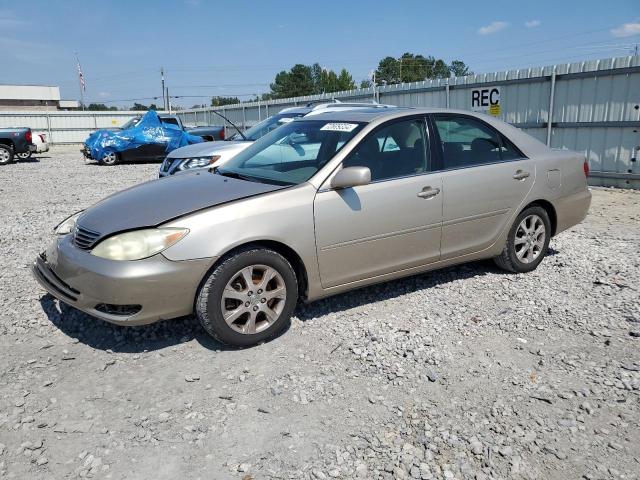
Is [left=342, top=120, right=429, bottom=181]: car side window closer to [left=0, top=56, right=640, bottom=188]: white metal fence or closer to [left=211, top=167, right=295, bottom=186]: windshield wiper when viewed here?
[left=211, top=167, right=295, bottom=186]: windshield wiper

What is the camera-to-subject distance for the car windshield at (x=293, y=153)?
4105 millimetres

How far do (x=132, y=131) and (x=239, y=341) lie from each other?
51.6 ft

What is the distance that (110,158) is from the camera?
17.4m

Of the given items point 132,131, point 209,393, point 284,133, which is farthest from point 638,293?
point 132,131

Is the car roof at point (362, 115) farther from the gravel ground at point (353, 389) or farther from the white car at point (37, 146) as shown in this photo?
the white car at point (37, 146)

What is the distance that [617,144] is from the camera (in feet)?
32.3

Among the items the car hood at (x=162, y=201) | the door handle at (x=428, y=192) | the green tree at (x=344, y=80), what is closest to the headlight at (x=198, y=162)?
the car hood at (x=162, y=201)

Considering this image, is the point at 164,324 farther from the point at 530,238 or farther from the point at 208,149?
the point at 208,149

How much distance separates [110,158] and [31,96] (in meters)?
82.5

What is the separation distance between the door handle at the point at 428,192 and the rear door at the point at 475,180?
3.9 inches

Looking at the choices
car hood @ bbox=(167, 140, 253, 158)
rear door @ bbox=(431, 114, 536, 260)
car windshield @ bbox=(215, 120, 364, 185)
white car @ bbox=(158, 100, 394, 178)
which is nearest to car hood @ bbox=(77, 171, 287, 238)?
car windshield @ bbox=(215, 120, 364, 185)

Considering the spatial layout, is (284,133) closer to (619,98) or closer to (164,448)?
(164,448)

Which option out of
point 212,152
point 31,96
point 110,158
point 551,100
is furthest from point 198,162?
point 31,96

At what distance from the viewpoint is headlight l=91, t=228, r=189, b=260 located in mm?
3367
